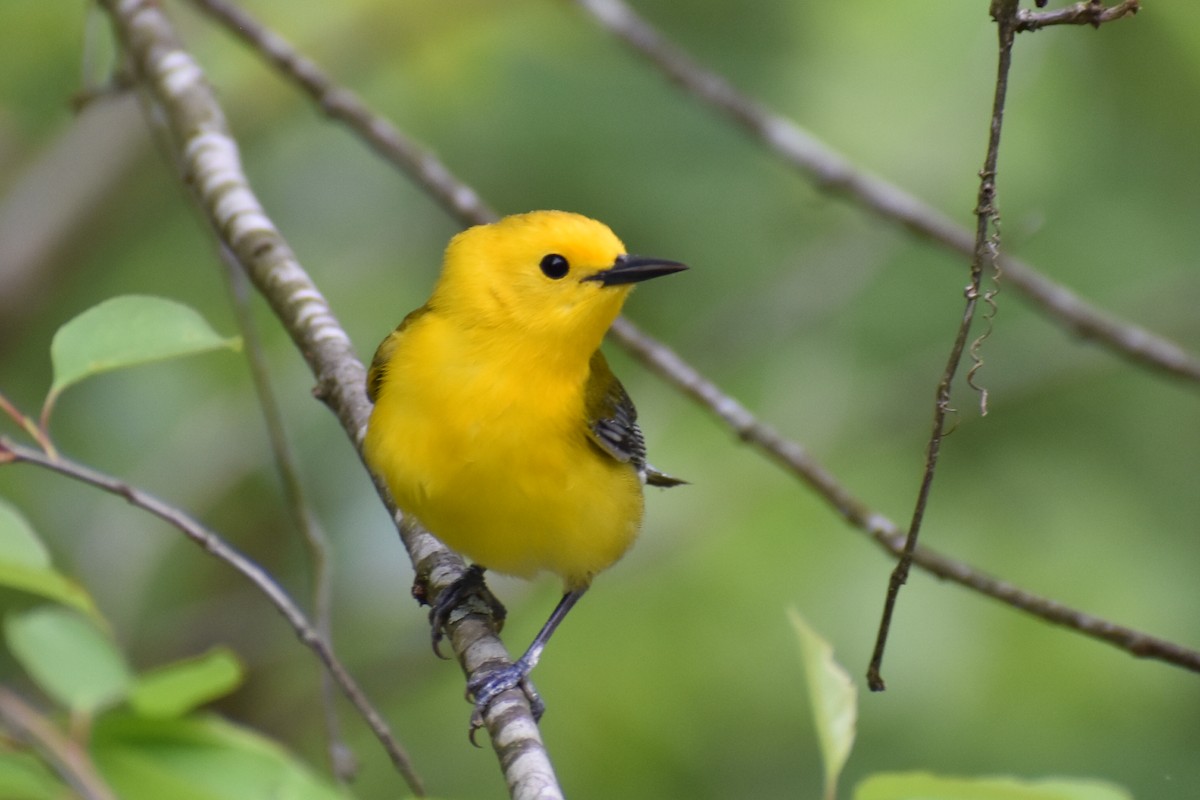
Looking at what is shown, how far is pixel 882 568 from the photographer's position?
5.98 meters

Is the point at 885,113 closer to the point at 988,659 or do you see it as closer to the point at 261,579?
the point at 988,659

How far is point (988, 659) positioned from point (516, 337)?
3.23 meters

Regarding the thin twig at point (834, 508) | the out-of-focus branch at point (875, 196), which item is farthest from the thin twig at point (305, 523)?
the out-of-focus branch at point (875, 196)

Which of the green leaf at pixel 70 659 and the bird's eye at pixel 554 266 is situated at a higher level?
the bird's eye at pixel 554 266

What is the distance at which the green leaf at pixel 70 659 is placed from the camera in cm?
156

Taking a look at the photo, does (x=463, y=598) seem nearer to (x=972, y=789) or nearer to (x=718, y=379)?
(x=972, y=789)

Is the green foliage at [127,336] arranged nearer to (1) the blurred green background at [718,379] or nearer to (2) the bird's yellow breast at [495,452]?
(2) the bird's yellow breast at [495,452]

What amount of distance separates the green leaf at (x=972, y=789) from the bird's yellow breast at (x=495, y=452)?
179cm

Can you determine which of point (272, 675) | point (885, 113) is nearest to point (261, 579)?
point (272, 675)

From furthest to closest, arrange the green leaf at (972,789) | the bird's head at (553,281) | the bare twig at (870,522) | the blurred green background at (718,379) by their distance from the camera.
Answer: the blurred green background at (718,379), the bird's head at (553,281), the bare twig at (870,522), the green leaf at (972,789)

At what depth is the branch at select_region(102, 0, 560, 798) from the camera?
3.73m

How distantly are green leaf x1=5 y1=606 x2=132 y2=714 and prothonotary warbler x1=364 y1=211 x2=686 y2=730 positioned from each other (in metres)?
1.68

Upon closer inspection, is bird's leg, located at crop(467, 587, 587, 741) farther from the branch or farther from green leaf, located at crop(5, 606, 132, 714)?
green leaf, located at crop(5, 606, 132, 714)

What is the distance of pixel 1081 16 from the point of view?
2061mm
